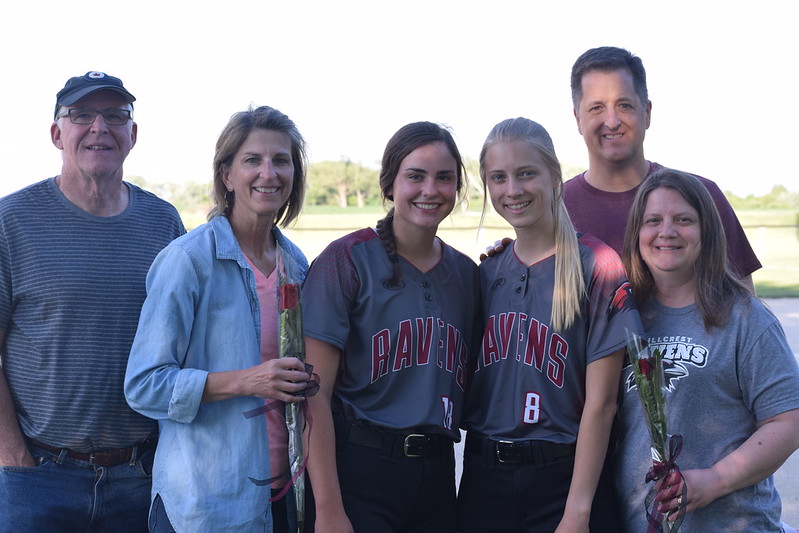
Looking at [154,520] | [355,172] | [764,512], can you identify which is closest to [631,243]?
[764,512]

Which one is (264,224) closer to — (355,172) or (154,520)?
(154,520)

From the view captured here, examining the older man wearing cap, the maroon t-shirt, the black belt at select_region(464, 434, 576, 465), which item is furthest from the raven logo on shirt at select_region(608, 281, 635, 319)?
the older man wearing cap

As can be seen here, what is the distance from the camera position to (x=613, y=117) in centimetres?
387

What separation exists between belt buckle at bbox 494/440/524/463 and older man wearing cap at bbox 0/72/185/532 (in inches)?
59.6

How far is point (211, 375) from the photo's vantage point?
2926mm

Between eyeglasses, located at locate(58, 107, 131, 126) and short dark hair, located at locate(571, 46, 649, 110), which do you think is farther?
short dark hair, located at locate(571, 46, 649, 110)

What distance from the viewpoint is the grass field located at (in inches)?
819

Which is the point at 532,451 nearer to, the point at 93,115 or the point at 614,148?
the point at 614,148

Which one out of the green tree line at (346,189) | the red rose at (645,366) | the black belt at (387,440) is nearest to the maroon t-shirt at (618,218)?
the red rose at (645,366)

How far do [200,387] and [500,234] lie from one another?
18712 mm

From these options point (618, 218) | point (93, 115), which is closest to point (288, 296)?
point (93, 115)

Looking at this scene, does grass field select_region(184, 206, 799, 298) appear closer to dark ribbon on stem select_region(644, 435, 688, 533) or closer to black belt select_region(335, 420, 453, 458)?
black belt select_region(335, 420, 453, 458)

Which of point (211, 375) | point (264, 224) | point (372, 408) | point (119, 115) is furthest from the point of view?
point (119, 115)

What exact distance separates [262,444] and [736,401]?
1.84m
